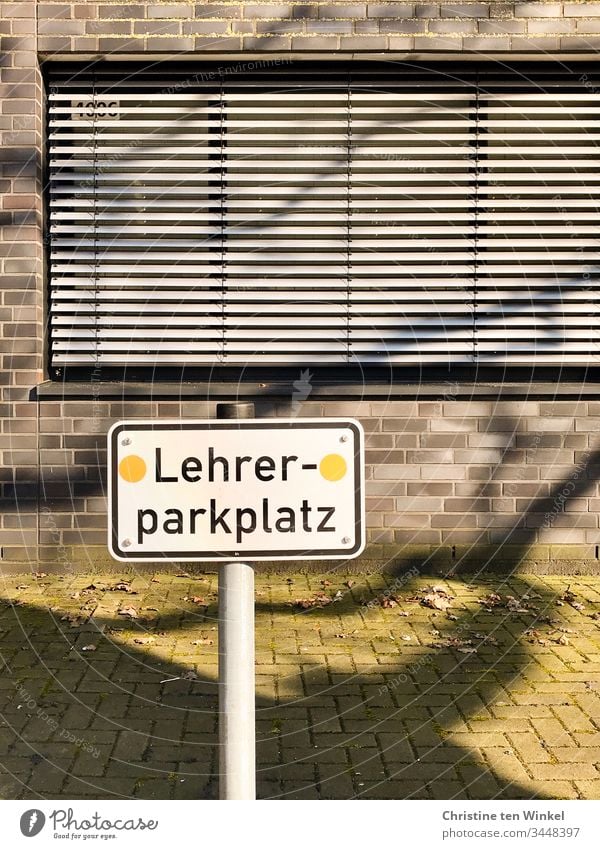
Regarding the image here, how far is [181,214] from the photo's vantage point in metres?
7.11

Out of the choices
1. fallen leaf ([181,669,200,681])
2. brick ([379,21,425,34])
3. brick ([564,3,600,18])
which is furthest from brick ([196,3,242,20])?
fallen leaf ([181,669,200,681])

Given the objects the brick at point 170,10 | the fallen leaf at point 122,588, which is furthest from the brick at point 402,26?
the fallen leaf at point 122,588

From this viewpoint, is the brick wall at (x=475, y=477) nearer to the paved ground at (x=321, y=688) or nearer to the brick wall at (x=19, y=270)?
the paved ground at (x=321, y=688)

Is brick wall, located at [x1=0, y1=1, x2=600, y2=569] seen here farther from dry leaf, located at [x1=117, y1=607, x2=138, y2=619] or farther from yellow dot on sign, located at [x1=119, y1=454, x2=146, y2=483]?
yellow dot on sign, located at [x1=119, y1=454, x2=146, y2=483]

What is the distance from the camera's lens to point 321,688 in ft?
15.6

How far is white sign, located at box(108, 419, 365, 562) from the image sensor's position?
248cm

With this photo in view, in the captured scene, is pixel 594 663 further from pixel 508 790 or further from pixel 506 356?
pixel 506 356

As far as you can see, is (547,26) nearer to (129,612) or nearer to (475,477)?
(475,477)

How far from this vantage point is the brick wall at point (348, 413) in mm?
6852

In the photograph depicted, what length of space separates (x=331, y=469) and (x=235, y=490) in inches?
10.4

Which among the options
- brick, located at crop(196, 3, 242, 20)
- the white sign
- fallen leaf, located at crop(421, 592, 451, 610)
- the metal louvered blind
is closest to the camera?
the white sign

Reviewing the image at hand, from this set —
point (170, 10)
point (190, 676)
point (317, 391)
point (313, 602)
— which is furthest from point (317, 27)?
point (190, 676)

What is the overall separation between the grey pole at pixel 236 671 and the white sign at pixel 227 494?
0.10m

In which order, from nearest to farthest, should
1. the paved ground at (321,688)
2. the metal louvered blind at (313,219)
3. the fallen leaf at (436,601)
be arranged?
the paved ground at (321,688) → the fallen leaf at (436,601) → the metal louvered blind at (313,219)
